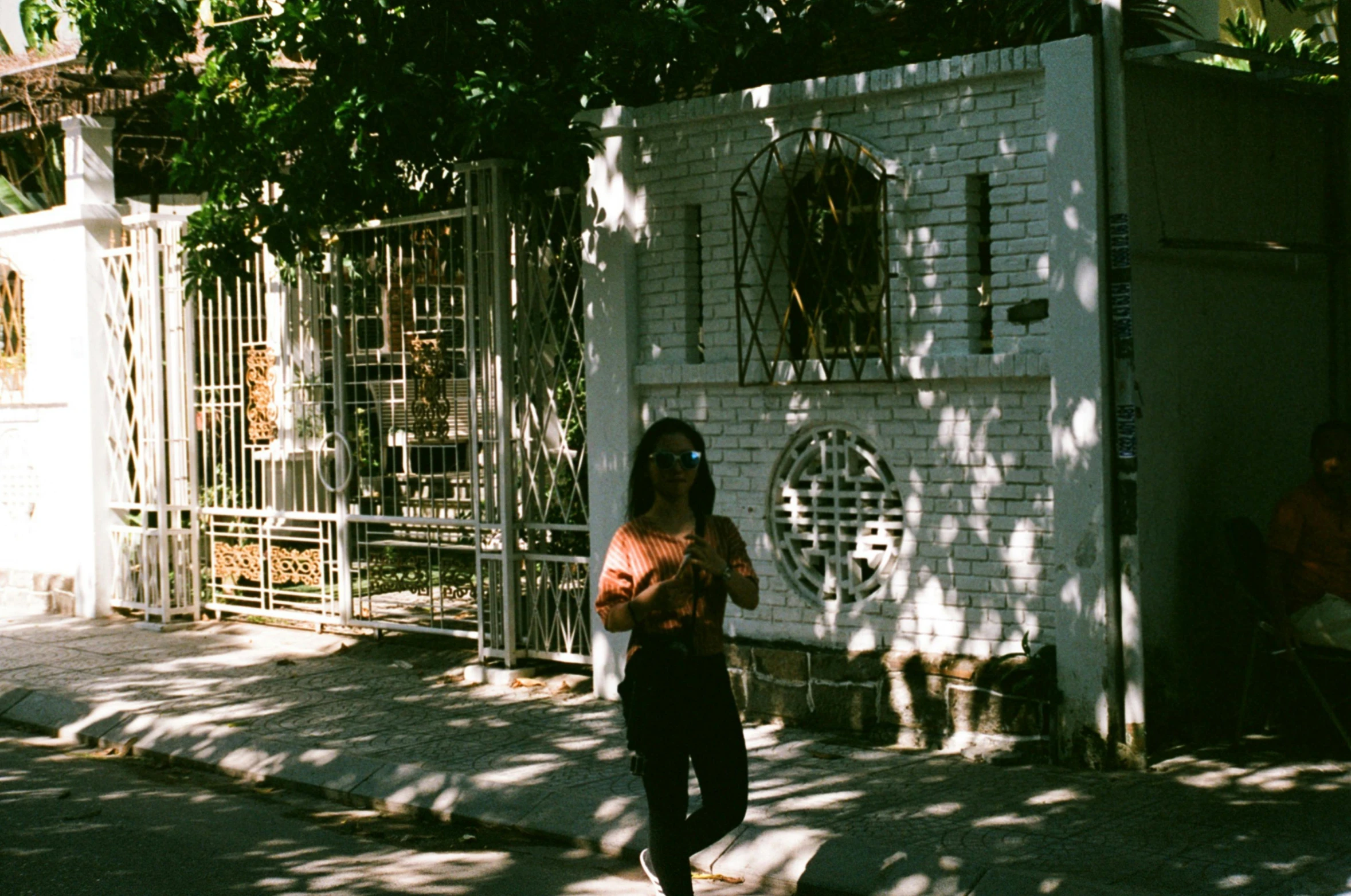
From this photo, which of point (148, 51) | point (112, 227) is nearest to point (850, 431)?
point (148, 51)

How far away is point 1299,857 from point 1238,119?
4046mm

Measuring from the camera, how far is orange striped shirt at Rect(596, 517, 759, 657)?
5016 mm

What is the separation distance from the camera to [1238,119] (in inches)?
323

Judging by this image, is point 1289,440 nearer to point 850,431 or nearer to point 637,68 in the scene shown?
point 850,431

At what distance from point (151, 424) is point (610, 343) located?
486 centimetres

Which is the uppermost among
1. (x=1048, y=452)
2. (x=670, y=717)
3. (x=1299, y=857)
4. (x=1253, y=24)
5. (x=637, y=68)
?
(x=1253, y=24)

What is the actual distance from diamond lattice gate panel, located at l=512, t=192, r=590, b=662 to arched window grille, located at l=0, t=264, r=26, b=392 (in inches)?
233

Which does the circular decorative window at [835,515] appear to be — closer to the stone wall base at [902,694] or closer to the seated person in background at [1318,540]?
the stone wall base at [902,694]

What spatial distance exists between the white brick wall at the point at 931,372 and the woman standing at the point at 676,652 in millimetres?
2690

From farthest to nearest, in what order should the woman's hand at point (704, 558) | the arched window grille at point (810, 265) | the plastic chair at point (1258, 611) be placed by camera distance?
the arched window grille at point (810, 265) → the plastic chair at point (1258, 611) → the woman's hand at point (704, 558)

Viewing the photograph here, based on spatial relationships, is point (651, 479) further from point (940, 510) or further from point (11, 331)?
point (11, 331)

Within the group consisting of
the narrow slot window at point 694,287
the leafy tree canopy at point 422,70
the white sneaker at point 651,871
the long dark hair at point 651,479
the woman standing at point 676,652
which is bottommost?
the white sneaker at point 651,871

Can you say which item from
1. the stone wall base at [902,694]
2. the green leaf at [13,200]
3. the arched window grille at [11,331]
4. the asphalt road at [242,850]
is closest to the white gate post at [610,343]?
the stone wall base at [902,694]

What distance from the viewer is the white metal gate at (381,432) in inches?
377
